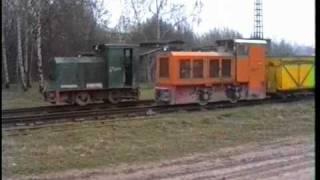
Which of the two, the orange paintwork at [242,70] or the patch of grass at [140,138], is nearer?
the patch of grass at [140,138]

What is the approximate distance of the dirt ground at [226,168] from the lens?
816 cm

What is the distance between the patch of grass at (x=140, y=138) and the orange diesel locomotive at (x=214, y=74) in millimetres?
2271

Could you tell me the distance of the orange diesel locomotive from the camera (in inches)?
785

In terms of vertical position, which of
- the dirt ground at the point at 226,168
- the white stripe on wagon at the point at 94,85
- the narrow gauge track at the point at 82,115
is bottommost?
the narrow gauge track at the point at 82,115

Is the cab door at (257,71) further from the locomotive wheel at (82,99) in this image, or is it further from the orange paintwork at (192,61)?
the locomotive wheel at (82,99)

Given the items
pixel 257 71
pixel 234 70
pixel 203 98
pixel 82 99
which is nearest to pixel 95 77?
pixel 82 99

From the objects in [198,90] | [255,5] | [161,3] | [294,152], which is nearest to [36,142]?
[294,152]

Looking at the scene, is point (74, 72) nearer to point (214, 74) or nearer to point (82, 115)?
point (82, 115)

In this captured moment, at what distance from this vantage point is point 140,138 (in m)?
12.6

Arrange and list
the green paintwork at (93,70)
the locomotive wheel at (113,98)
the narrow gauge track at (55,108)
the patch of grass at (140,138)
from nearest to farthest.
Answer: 1. the patch of grass at (140,138)
2. the narrow gauge track at (55,108)
3. the green paintwork at (93,70)
4. the locomotive wheel at (113,98)

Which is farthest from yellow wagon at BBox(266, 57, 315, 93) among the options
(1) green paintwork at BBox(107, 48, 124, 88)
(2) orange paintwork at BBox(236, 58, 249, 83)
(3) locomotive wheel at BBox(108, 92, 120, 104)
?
(3) locomotive wheel at BBox(108, 92, 120, 104)

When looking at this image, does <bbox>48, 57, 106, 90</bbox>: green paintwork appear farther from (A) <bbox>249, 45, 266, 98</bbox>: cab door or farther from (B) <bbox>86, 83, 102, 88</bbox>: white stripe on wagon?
(A) <bbox>249, 45, 266, 98</bbox>: cab door

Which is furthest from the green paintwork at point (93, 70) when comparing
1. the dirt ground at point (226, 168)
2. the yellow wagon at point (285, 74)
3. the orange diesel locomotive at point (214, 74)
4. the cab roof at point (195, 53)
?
the dirt ground at point (226, 168)
